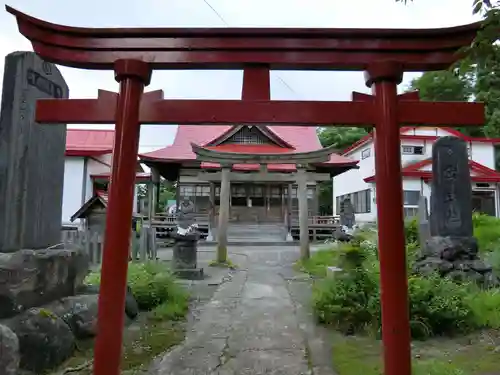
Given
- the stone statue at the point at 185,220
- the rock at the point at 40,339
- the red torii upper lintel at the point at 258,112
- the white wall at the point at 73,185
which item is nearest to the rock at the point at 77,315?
the rock at the point at 40,339

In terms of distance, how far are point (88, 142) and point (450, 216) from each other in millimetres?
18961

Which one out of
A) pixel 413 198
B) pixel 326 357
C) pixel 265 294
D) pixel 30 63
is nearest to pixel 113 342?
pixel 326 357

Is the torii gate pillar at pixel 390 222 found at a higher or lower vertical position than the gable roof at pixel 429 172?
lower

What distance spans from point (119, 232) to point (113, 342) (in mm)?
713

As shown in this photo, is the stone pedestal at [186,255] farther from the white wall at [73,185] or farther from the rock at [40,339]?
the white wall at [73,185]

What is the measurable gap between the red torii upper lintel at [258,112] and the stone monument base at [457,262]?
14.4 feet

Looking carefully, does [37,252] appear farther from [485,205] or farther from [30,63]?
[485,205]

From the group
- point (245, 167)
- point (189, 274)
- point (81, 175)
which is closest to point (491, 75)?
point (189, 274)

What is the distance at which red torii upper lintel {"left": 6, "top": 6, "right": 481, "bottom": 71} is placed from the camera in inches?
111

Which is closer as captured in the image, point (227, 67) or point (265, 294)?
point (227, 67)

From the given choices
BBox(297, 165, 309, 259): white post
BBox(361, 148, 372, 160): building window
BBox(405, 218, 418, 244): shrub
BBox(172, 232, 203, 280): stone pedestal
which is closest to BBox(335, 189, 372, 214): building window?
BBox(361, 148, 372, 160): building window

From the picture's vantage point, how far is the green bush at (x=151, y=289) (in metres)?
5.50

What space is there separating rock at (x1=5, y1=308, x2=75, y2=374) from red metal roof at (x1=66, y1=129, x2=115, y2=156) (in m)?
16.4

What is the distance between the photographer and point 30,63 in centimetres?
380
